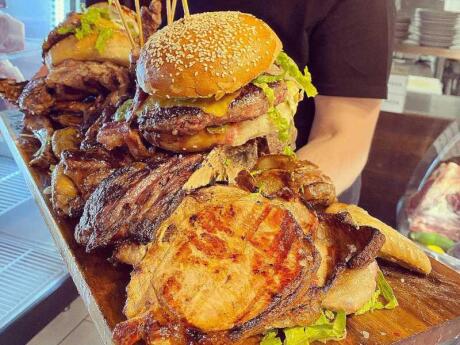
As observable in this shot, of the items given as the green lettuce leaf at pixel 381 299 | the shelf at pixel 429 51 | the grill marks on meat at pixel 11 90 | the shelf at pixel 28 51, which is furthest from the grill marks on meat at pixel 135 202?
the shelf at pixel 429 51

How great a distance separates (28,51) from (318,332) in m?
3.03

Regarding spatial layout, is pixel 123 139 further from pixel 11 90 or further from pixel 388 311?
pixel 11 90

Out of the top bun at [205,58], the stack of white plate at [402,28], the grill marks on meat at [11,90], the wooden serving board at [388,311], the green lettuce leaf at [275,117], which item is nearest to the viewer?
the wooden serving board at [388,311]

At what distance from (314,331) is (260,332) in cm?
12

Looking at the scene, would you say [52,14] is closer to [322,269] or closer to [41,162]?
[41,162]

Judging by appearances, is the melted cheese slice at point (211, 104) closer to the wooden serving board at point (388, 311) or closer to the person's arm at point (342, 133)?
the wooden serving board at point (388, 311)

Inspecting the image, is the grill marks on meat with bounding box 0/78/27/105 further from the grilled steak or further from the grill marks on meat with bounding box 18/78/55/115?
the grilled steak

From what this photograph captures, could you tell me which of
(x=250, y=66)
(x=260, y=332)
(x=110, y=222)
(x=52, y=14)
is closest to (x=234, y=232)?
(x=260, y=332)

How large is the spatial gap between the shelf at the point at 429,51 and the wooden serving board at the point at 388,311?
338 cm

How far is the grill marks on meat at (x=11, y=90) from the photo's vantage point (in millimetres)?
2551

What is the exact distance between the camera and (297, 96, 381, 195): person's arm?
2.33 metres

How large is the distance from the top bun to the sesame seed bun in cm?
78

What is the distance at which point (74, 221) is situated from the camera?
66.1 inches

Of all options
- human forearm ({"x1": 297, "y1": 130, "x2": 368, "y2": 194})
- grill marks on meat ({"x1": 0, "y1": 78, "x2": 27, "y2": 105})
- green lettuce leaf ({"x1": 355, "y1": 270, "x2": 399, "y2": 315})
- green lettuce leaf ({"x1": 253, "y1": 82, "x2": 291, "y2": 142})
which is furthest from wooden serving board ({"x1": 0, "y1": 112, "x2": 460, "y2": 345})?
grill marks on meat ({"x1": 0, "y1": 78, "x2": 27, "y2": 105})
